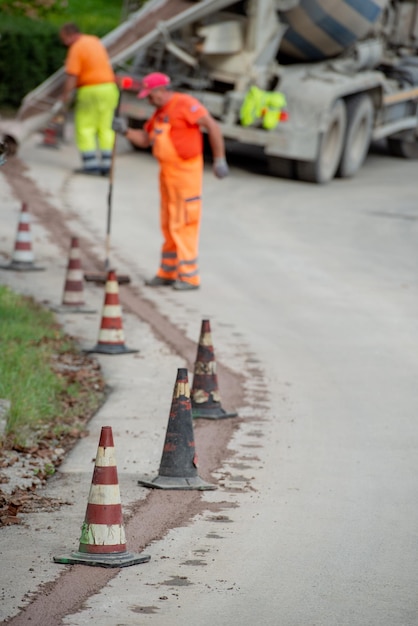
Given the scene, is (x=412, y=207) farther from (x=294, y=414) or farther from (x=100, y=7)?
(x=100, y=7)

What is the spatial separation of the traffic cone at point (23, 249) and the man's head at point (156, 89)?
5.37 ft

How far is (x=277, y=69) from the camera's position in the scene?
2033cm

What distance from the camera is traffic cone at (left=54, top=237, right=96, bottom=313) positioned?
12.0 meters

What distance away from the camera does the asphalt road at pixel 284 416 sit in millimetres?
5820

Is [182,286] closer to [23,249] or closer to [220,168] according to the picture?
[220,168]

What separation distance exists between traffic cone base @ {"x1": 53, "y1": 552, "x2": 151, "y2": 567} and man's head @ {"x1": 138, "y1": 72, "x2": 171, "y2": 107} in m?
7.33

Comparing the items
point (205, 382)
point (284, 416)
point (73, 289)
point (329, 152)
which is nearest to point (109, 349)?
point (73, 289)

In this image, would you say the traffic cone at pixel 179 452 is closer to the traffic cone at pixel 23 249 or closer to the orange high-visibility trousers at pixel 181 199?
the orange high-visibility trousers at pixel 181 199

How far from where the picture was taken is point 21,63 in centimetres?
2545

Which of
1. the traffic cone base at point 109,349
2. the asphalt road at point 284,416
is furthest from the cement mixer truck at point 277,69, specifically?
the traffic cone base at point 109,349

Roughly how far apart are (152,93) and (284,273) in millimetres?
2308

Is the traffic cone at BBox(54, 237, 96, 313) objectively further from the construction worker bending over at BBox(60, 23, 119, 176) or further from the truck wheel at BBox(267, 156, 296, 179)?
the truck wheel at BBox(267, 156, 296, 179)

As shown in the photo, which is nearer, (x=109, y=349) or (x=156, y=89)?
(x=109, y=349)

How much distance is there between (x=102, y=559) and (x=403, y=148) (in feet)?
61.8
